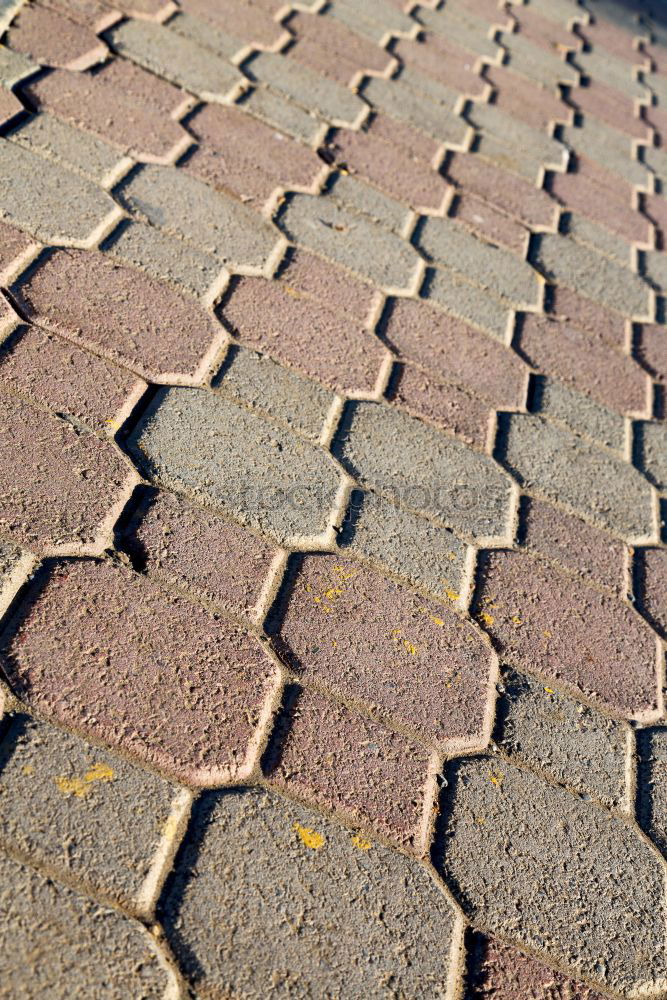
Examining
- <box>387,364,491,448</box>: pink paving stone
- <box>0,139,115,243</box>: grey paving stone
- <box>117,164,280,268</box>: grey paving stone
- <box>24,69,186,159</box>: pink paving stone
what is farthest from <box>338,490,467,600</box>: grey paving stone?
<box>24,69,186,159</box>: pink paving stone

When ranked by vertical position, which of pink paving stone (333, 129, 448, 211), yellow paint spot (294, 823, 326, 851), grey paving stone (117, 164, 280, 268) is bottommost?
yellow paint spot (294, 823, 326, 851)

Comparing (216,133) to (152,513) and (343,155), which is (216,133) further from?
Answer: (152,513)

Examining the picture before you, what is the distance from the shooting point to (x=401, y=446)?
7.63 ft

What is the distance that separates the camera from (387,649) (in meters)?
1.89

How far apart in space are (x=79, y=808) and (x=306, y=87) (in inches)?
107

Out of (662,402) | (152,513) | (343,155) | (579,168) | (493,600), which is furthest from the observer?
(579,168)

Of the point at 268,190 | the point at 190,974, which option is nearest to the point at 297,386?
the point at 268,190

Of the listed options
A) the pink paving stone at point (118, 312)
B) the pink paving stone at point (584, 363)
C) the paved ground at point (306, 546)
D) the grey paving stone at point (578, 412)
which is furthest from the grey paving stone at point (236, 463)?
the pink paving stone at point (584, 363)

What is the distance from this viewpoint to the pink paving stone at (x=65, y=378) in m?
2.01

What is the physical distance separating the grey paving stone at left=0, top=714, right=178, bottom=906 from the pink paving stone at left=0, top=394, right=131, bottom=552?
380 mm

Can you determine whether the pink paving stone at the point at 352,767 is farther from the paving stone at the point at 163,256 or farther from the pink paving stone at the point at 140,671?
the paving stone at the point at 163,256

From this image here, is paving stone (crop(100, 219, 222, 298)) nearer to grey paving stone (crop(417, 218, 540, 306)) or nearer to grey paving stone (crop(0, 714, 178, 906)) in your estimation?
grey paving stone (crop(417, 218, 540, 306))

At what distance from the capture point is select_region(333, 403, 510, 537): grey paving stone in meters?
2.22

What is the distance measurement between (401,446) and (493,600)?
0.43 meters
